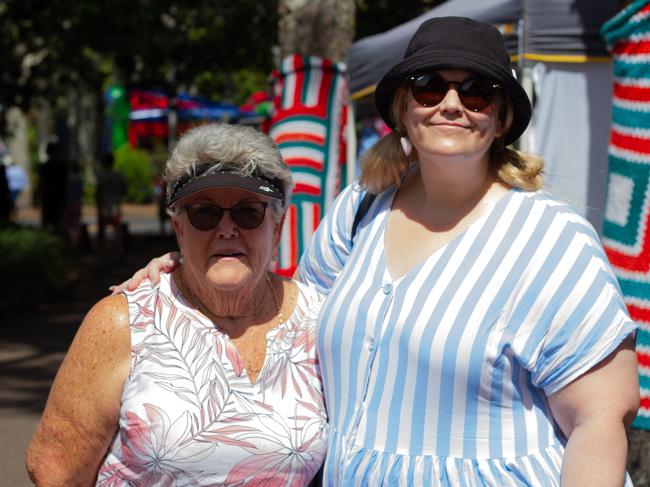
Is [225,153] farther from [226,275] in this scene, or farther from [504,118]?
[504,118]

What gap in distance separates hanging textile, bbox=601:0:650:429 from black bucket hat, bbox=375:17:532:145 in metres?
1.32

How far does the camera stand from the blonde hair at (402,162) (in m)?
2.40

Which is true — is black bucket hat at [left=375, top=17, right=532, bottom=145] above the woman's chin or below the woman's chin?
above

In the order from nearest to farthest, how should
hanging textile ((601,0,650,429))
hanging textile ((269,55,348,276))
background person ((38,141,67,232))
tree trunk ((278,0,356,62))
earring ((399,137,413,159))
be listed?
earring ((399,137,413,159)) → hanging textile ((601,0,650,429)) → hanging textile ((269,55,348,276)) → tree trunk ((278,0,356,62)) → background person ((38,141,67,232))

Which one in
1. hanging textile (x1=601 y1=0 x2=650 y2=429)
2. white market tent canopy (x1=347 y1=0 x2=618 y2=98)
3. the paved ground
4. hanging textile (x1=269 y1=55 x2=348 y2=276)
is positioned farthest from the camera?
hanging textile (x1=269 y1=55 x2=348 y2=276)

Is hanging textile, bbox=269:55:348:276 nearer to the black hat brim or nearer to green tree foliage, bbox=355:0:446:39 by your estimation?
the black hat brim

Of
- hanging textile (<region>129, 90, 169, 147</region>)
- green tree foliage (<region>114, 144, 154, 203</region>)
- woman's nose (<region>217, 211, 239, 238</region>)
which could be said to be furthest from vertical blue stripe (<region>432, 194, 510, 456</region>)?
green tree foliage (<region>114, 144, 154, 203</region>)

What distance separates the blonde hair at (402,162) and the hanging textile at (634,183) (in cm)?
131

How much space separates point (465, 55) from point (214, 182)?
69 centimetres

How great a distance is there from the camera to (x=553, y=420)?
225 centimetres

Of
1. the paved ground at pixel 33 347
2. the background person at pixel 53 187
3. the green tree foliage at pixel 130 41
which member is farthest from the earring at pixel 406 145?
the background person at pixel 53 187

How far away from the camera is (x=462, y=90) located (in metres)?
2.34

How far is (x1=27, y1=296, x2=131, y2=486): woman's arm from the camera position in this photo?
2391 mm

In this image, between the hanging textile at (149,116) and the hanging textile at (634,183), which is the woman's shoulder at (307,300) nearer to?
the hanging textile at (634,183)
